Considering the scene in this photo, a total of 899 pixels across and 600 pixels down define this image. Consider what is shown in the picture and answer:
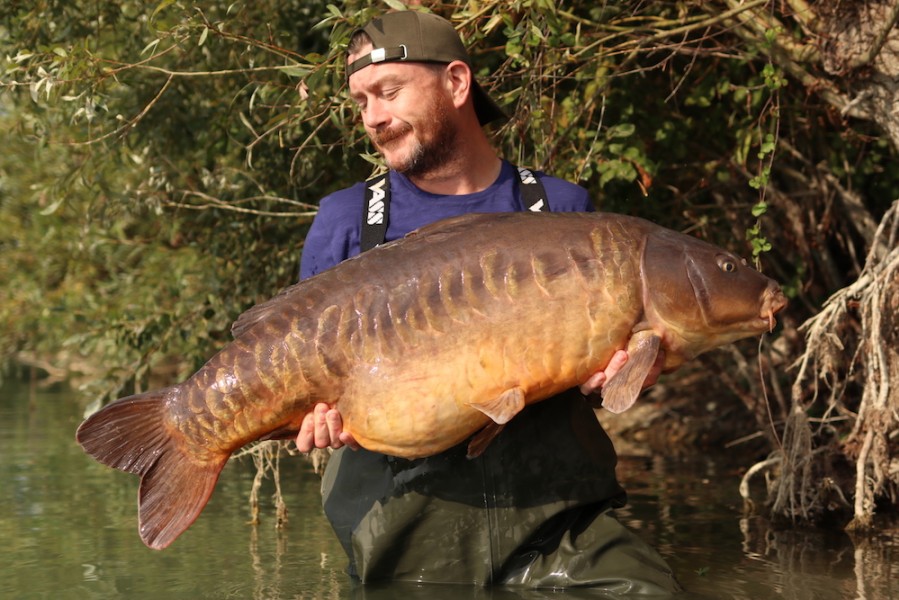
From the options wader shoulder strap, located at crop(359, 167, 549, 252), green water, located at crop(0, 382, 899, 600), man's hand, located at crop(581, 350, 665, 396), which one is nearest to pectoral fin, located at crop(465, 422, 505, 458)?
man's hand, located at crop(581, 350, 665, 396)

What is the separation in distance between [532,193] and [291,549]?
77.7 inches

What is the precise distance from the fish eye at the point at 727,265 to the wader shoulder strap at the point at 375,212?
987 millimetres

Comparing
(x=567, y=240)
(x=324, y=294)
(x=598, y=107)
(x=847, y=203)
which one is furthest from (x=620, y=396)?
(x=847, y=203)

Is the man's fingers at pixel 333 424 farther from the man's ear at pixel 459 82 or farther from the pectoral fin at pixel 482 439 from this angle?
the man's ear at pixel 459 82

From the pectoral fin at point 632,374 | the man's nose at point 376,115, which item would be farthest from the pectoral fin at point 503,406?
the man's nose at point 376,115

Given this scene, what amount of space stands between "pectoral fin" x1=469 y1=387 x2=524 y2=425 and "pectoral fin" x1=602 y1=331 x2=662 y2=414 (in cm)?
22

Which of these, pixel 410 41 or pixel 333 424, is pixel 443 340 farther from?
pixel 410 41

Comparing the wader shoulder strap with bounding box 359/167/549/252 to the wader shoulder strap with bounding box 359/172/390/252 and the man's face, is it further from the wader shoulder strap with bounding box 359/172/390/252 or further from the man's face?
the man's face

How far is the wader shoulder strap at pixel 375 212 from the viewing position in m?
3.78

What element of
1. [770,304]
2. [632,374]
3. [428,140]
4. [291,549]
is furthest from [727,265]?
[291,549]

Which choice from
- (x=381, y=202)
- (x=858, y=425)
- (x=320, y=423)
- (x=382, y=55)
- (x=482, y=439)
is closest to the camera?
(x=320, y=423)

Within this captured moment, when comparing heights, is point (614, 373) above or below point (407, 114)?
below

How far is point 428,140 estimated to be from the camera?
3775 mm

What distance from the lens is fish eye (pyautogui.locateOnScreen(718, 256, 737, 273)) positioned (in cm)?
346
